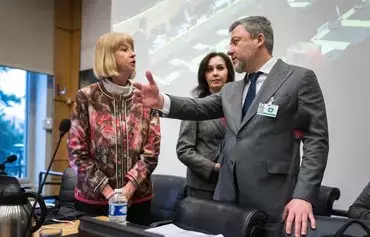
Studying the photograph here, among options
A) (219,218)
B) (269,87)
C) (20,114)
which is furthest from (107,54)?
(20,114)

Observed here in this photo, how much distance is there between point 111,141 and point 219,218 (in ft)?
2.33

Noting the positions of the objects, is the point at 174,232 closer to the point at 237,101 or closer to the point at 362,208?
the point at 237,101

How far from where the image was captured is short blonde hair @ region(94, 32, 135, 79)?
6.16 ft

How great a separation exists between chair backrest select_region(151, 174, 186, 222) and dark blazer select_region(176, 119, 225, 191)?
41 cm

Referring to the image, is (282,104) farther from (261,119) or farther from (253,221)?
(253,221)

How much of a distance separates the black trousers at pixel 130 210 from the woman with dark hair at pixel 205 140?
0.49m

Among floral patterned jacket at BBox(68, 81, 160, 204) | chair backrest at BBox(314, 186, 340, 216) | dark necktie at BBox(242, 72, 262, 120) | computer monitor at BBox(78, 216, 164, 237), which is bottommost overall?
chair backrest at BBox(314, 186, 340, 216)

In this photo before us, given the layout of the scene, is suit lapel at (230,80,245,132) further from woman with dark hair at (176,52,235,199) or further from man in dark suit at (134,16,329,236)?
woman with dark hair at (176,52,235,199)

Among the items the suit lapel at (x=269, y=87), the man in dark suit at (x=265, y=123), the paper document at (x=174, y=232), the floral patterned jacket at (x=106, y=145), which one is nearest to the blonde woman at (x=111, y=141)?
the floral patterned jacket at (x=106, y=145)

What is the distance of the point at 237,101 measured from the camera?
1.71 metres

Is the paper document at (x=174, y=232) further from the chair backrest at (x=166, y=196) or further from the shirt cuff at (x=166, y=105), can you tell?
the chair backrest at (x=166, y=196)

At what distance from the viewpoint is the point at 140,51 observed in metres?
3.96

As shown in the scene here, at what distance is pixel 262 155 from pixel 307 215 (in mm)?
367

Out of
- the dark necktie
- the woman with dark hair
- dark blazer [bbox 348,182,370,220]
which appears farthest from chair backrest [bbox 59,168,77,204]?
dark blazer [bbox 348,182,370,220]
